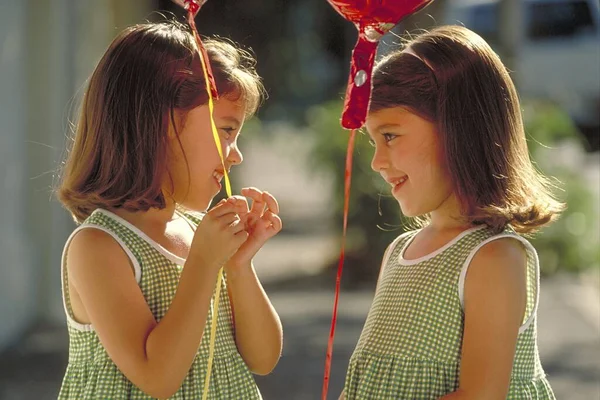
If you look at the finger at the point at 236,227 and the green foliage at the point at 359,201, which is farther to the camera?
the green foliage at the point at 359,201

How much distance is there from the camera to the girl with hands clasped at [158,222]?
2.18 meters

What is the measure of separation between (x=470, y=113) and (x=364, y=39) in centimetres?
30

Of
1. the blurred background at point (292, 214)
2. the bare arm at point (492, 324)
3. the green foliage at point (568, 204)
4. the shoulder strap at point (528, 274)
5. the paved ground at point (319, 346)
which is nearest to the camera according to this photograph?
the bare arm at point (492, 324)

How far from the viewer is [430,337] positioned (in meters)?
2.28

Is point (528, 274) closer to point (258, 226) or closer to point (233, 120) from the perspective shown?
point (258, 226)

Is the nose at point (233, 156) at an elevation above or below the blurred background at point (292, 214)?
above

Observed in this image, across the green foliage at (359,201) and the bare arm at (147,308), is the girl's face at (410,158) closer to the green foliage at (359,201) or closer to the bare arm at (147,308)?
the bare arm at (147,308)

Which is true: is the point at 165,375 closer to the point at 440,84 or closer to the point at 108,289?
the point at 108,289

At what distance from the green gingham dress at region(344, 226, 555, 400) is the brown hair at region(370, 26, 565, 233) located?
0.07 metres

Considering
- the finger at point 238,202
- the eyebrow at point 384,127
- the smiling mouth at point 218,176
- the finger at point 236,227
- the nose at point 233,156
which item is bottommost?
the finger at point 236,227

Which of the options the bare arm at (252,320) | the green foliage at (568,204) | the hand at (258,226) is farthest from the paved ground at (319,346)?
the hand at (258,226)

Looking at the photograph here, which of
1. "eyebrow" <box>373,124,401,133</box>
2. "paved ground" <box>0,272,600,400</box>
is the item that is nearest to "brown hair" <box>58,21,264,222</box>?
"eyebrow" <box>373,124,401,133</box>

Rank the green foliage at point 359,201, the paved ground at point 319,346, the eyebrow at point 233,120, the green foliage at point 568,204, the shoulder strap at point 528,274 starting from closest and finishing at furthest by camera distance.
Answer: the shoulder strap at point 528,274, the eyebrow at point 233,120, the paved ground at point 319,346, the green foliage at point 359,201, the green foliage at point 568,204

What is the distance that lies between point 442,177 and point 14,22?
420 cm
